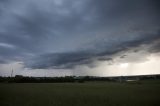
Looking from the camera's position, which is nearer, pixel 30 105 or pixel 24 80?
pixel 30 105

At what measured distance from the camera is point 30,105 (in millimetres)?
18797

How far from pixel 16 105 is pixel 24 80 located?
338ft

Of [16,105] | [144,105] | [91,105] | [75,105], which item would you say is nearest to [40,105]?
[16,105]

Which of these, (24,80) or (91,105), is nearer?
(91,105)

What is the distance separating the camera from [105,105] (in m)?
19.4

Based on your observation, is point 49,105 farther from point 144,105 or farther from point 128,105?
point 144,105

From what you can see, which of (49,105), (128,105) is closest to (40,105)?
(49,105)

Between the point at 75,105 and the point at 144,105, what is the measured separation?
7.62 metres

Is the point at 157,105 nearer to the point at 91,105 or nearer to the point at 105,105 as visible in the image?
the point at 105,105

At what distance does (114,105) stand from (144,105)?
330cm

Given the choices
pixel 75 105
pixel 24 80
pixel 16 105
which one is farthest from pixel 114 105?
pixel 24 80

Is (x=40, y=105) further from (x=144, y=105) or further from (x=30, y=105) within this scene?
(x=144, y=105)

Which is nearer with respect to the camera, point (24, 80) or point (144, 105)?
point (144, 105)

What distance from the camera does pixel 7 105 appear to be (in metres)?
18.7
